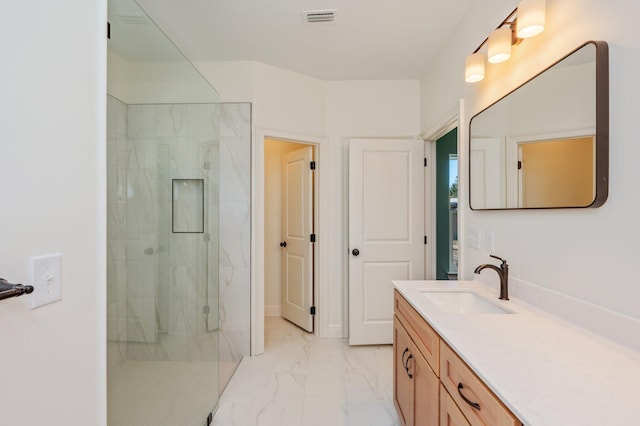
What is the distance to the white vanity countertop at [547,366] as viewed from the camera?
0.60 metres

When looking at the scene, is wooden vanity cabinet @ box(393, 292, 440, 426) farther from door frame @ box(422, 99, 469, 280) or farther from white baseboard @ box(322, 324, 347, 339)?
white baseboard @ box(322, 324, 347, 339)

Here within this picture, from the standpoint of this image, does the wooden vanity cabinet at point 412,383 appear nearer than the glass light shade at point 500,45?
Yes

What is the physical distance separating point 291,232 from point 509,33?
8.58 feet

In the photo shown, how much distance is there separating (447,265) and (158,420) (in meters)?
3.09

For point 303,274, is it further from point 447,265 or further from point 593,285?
point 593,285

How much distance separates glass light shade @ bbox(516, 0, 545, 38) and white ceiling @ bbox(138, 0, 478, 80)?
0.81 m

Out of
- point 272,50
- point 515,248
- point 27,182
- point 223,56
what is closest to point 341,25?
point 272,50

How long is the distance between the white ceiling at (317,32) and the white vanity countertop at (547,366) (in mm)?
1941

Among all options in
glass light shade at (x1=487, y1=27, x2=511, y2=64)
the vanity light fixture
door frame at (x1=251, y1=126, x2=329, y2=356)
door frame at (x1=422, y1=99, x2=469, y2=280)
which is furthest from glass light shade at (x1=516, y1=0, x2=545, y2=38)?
door frame at (x1=251, y1=126, x2=329, y2=356)

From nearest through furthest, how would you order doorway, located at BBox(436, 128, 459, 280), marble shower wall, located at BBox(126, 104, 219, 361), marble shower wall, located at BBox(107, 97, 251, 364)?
marble shower wall, located at BBox(107, 97, 251, 364) → marble shower wall, located at BBox(126, 104, 219, 361) → doorway, located at BBox(436, 128, 459, 280)

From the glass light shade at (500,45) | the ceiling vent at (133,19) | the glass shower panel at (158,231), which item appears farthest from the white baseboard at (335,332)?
the ceiling vent at (133,19)

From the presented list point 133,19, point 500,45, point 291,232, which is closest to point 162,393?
point 133,19

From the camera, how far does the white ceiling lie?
1.93m

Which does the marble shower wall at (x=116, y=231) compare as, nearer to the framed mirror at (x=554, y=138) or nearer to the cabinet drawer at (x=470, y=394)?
the cabinet drawer at (x=470, y=394)
